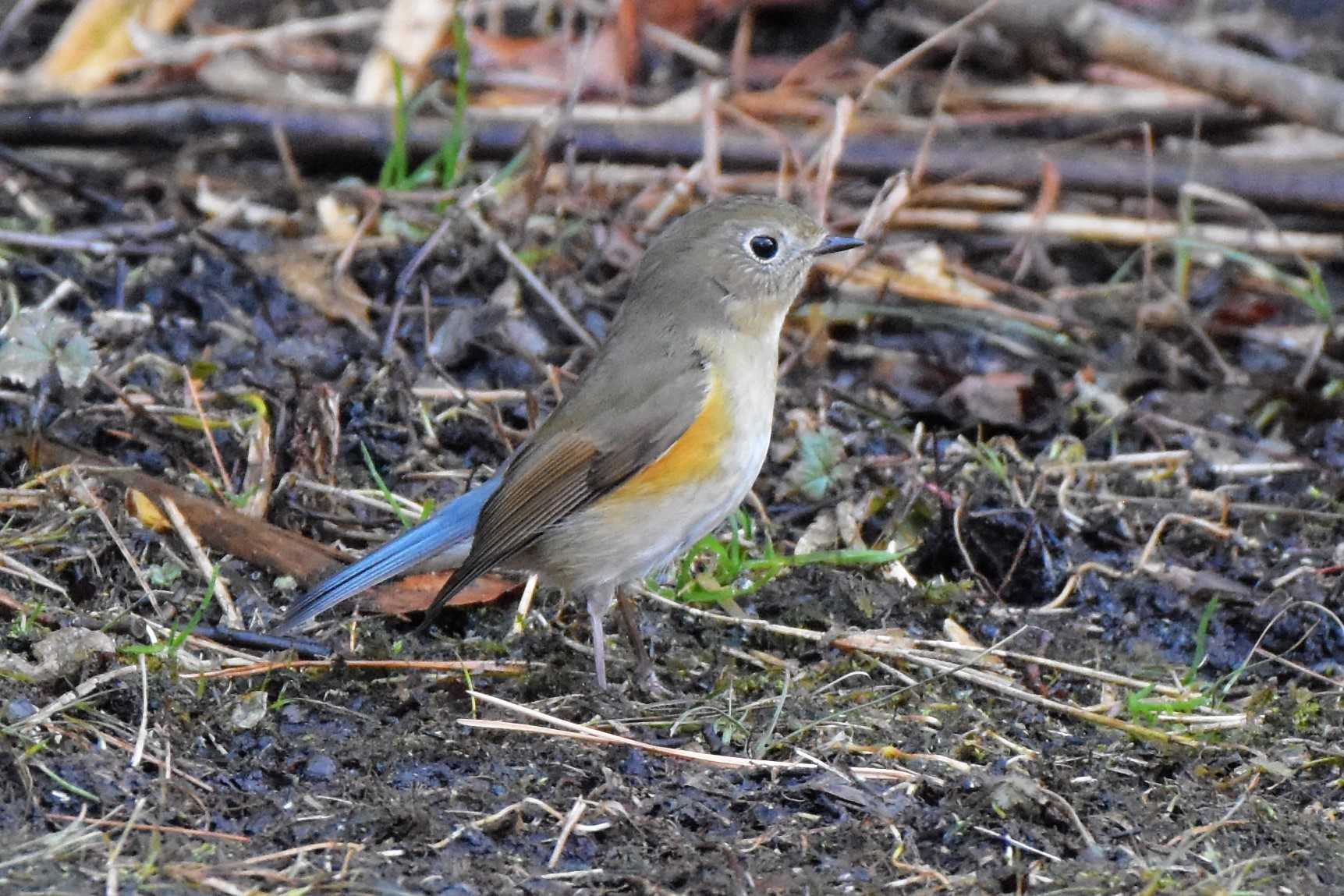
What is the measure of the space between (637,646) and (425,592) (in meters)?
0.64

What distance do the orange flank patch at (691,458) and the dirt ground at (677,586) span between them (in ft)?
1.47

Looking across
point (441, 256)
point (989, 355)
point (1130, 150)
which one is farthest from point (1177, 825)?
point (1130, 150)

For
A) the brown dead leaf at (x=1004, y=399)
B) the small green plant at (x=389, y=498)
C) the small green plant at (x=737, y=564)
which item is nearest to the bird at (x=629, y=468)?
the small green plant at (x=737, y=564)

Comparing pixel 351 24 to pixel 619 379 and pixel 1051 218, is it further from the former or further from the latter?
pixel 619 379

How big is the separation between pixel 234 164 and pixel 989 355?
3161 millimetres

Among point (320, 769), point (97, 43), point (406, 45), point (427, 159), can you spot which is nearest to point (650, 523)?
point (320, 769)

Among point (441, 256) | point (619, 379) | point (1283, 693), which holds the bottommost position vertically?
point (1283, 693)

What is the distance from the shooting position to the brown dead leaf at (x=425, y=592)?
444 cm

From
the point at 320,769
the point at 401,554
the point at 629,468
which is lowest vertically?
the point at 320,769

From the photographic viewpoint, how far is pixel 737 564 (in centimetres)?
448

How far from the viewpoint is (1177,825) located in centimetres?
354

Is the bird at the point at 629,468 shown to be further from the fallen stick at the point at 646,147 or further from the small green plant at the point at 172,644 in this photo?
the fallen stick at the point at 646,147

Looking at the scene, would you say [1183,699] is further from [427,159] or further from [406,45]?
[406,45]

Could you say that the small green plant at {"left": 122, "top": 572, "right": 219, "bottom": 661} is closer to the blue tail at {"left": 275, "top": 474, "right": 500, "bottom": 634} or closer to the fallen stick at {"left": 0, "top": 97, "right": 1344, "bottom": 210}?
the blue tail at {"left": 275, "top": 474, "right": 500, "bottom": 634}
